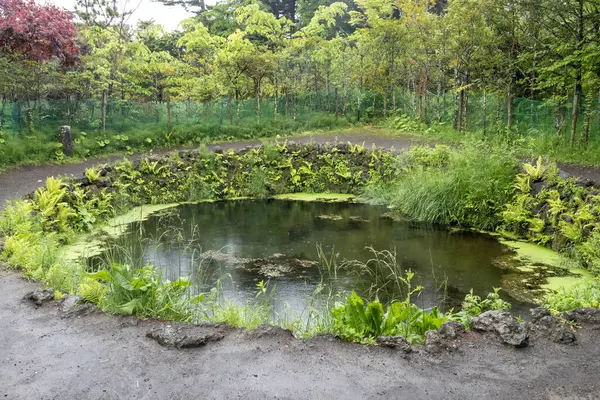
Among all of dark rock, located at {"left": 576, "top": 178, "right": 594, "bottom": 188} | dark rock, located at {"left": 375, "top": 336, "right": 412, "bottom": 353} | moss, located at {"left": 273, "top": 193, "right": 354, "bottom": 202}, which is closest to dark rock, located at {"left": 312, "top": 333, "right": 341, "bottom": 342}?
dark rock, located at {"left": 375, "top": 336, "right": 412, "bottom": 353}

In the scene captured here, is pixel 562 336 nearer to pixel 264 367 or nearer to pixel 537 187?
pixel 264 367

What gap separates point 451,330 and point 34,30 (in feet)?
46.2

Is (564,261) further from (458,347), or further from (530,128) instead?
(530,128)

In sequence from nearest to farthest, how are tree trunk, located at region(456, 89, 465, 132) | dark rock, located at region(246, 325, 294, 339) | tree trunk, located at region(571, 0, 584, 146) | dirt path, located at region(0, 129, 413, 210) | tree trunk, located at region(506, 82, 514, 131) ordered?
dark rock, located at region(246, 325, 294, 339) → dirt path, located at region(0, 129, 413, 210) → tree trunk, located at region(571, 0, 584, 146) → tree trunk, located at region(506, 82, 514, 131) → tree trunk, located at region(456, 89, 465, 132)

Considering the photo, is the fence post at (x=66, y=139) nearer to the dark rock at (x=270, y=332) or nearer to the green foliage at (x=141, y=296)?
the green foliage at (x=141, y=296)

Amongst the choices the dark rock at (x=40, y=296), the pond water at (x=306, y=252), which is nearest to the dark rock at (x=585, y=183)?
the pond water at (x=306, y=252)

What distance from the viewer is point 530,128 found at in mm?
15352

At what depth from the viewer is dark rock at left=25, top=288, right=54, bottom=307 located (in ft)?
15.7

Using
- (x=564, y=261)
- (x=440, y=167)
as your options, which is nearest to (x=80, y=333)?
(x=564, y=261)

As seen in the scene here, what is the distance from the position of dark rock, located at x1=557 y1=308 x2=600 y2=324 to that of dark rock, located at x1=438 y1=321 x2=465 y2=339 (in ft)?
3.24

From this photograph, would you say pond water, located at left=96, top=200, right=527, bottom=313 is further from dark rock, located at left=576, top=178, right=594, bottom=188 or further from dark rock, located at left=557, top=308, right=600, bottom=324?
dark rock, located at left=576, top=178, right=594, bottom=188

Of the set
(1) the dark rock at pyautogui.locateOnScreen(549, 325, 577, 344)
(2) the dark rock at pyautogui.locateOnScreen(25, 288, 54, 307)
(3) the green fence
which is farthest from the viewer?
(3) the green fence

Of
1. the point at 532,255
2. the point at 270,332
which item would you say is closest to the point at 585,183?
the point at 532,255

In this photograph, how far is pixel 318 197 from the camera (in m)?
13.4
